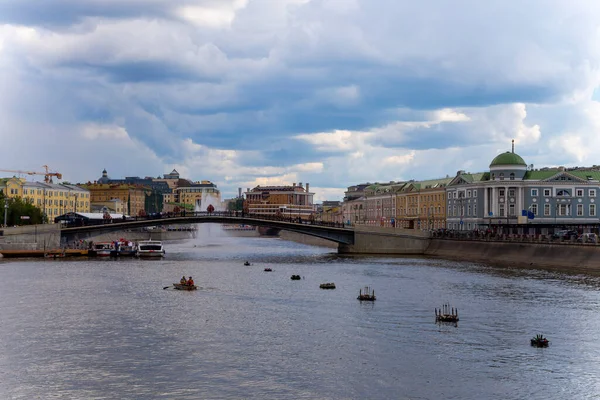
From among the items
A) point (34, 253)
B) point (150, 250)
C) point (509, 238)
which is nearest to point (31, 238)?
point (34, 253)

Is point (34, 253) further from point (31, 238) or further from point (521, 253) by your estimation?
point (521, 253)

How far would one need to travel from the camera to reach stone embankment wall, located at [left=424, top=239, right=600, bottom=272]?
92875 mm

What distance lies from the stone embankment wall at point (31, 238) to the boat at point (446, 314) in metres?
81.4

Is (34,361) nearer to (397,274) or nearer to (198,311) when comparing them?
(198,311)

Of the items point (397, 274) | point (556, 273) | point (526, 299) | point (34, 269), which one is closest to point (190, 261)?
point (34, 269)

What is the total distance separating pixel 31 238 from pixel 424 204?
92.1 metres

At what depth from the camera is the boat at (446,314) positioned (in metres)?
53.9

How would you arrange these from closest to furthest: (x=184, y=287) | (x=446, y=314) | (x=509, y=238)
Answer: (x=446, y=314) < (x=184, y=287) < (x=509, y=238)

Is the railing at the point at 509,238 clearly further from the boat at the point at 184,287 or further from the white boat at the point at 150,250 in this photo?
the boat at the point at 184,287

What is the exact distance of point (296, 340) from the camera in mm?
47812

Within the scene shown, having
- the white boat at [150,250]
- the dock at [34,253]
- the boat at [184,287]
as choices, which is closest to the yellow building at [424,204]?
the white boat at [150,250]

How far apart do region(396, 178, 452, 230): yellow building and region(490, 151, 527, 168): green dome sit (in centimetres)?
2395

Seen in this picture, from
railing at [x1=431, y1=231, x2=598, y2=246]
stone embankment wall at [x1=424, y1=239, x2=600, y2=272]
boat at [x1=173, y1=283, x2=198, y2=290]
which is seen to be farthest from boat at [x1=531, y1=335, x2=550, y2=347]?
railing at [x1=431, y1=231, x2=598, y2=246]

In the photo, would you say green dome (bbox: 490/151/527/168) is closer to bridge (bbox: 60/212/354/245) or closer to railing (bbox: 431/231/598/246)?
railing (bbox: 431/231/598/246)
